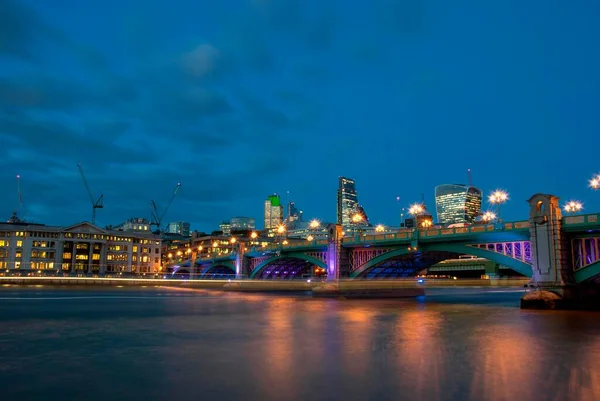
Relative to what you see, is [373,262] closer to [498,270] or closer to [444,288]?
[444,288]

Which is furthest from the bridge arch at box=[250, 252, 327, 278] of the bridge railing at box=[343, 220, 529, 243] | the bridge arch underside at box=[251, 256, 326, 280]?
the bridge railing at box=[343, 220, 529, 243]

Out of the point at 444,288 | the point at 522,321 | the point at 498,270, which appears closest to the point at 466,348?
the point at 522,321

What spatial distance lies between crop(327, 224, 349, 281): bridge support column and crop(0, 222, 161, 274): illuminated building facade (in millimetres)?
118695

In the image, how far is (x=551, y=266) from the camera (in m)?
48.1

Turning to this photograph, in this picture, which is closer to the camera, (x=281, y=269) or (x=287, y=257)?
(x=287, y=257)

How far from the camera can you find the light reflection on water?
13.3 meters

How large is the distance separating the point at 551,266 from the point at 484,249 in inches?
487

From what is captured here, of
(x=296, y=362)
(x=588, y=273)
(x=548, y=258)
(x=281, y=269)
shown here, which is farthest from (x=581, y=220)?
(x=281, y=269)

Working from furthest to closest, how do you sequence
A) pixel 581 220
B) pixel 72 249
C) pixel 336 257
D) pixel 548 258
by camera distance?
Result: pixel 72 249 < pixel 336 257 < pixel 548 258 < pixel 581 220

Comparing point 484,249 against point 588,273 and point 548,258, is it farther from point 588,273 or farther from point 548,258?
point 588,273

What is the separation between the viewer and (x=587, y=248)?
162ft

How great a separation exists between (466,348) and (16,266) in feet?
579

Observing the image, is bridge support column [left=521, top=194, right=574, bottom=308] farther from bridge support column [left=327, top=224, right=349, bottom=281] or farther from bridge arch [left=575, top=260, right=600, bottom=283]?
bridge support column [left=327, top=224, right=349, bottom=281]

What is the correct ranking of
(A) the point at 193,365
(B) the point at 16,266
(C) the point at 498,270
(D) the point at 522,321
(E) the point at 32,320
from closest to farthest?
(A) the point at 193,365 → (E) the point at 32,320 → (D) the point at 522,321 → (C) the point at 498,270 → (B) the point at 16,266
